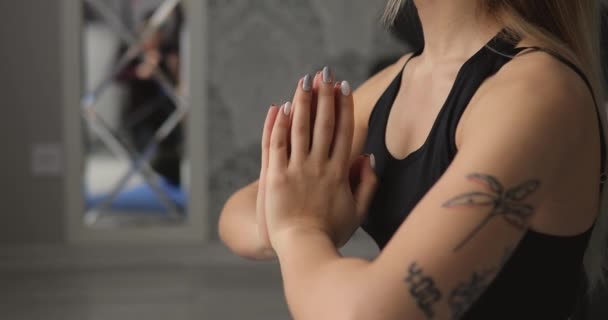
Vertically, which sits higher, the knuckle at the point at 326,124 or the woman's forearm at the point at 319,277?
the knuckle at the point at 326,124

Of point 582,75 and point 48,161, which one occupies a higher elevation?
point 582,75

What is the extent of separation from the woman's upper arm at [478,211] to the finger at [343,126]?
0.16 m

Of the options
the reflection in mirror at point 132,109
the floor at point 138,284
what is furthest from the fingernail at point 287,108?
the reflection in mirror at point 132,109

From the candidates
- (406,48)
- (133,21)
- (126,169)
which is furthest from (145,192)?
(406,48)

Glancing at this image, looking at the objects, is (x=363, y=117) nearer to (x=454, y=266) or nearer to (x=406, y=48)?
(x=454, y=266)

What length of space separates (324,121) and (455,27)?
22 centimetres

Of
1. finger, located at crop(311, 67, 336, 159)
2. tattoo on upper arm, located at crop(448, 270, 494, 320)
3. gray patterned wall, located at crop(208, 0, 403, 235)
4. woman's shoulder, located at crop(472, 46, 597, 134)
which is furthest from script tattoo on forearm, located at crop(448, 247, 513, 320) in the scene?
gray patterned wall, located at crop(208, 0, 403, 235)

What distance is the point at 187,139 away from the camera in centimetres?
425

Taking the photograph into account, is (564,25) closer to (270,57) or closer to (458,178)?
(458,178)

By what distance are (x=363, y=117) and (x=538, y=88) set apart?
1.44ft

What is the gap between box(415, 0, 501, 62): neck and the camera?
3.20ft

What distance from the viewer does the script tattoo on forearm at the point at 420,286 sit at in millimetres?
723

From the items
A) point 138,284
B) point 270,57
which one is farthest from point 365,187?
point 270,57

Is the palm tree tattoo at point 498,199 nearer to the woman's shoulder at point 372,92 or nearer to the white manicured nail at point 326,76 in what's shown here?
the white manicured nail at point 326,76
